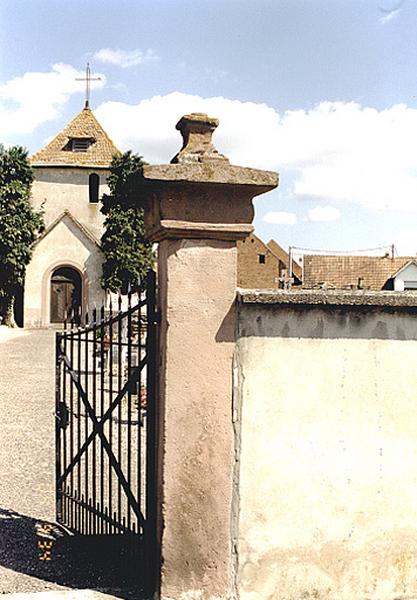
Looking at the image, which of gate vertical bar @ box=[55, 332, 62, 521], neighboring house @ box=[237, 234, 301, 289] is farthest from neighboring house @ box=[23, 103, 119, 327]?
gate vertical bar @ box=[55, 332, 62, 521]

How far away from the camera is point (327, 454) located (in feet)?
14.7

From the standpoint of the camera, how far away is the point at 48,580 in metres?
4.90

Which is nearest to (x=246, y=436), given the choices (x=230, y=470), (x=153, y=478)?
(x=230, y=470)

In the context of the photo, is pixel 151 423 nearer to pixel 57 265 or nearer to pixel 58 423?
pixel 58 423

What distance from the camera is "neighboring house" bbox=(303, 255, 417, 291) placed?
151 feet

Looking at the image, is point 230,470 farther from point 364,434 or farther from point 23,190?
point 23,190

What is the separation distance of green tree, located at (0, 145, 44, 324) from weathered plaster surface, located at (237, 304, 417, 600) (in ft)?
105

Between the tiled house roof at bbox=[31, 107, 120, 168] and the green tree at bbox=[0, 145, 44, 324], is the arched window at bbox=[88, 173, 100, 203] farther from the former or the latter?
the green tree at bbox=[0, 145, 44, 324]

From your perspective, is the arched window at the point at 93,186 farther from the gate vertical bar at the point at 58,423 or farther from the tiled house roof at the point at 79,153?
the gate vertical bar at the point at 58,423

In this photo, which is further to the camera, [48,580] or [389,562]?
[48,580]

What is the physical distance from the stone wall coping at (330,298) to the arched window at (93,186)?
3641cm

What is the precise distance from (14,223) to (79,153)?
26.4ft

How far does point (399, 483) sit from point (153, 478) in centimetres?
162

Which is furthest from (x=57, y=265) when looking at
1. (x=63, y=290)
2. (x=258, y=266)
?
(x=258, y=266)
